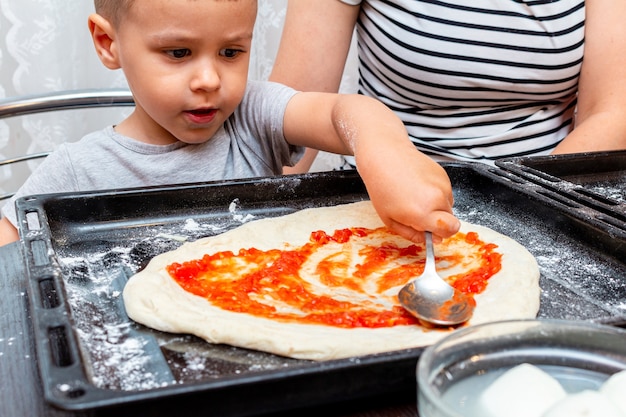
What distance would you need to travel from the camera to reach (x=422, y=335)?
72 centimetres

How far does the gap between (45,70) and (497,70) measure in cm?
159

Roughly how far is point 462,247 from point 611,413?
577 mm

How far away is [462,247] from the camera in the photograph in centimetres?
100

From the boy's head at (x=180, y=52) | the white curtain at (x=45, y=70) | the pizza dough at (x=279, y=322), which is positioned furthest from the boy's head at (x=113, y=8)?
the white curtain at (x=45, y=70)

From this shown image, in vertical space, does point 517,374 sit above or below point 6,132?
above

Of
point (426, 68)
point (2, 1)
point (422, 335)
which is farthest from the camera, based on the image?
point (2, 1)

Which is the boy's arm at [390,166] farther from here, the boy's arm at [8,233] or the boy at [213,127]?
the boy's arm at [8,233]

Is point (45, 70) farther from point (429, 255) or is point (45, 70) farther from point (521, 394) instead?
point (521, 394)

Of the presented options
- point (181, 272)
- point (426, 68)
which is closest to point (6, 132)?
point (426, 68)

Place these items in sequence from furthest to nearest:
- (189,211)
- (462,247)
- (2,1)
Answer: (2,1) → (189,211) → (462,247)

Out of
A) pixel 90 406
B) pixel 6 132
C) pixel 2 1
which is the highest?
pixel 2 1

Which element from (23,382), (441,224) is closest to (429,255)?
(441,224)

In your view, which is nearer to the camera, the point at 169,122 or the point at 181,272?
the point at 181,272

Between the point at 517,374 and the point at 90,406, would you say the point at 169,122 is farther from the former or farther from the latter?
the point at 517,374
